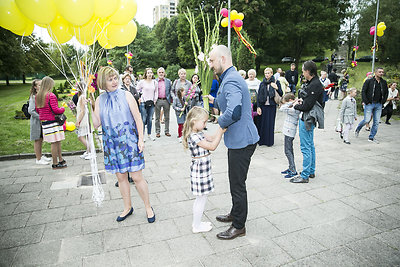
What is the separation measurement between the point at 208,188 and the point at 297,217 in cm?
138

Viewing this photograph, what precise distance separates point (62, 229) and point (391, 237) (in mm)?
3945

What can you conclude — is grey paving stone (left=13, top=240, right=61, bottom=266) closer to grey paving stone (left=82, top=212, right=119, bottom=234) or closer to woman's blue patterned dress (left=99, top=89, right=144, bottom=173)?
grey paving stone (left=82, top=212, right=119, bottom=234)

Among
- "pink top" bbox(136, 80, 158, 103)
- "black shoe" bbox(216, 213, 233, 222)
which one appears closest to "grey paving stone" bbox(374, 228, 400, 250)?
"black shoe" bbox(216, 213, 233, 222)

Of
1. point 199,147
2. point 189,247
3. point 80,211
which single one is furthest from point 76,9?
point 189,247

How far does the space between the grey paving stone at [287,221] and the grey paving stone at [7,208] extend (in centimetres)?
364

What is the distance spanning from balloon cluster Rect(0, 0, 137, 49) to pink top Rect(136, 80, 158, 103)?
3.11 m

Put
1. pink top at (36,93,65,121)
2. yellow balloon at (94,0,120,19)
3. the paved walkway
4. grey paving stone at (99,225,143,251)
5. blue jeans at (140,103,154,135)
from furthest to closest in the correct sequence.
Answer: blue jeans at (140,103,154,135)
pink top at (36,93,65,121)
yellow balloon at (94,0,120,19)
grey paving stone at (99,225,143,251)
the paved walkway

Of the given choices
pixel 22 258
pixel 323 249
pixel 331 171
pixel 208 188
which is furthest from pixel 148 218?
pixel 331 171

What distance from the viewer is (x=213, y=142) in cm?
287

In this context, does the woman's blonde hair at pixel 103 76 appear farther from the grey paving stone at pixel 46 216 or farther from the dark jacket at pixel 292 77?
the dark jacket at pixel 292 77

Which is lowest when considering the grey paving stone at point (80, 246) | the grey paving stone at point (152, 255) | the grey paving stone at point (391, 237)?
the grey paving stone at point (80, 246)

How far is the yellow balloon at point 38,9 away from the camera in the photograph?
3.26m

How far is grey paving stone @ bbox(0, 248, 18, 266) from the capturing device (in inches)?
108

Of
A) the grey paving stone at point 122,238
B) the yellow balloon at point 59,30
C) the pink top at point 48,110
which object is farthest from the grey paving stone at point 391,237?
the pink top at point 48,110
